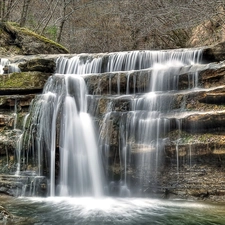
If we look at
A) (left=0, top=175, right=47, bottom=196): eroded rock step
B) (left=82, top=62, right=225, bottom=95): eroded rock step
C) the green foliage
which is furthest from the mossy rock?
the green foliage

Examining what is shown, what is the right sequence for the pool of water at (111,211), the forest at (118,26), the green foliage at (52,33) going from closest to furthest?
the pool of water at (111,211)
the forest at (118,26)
the green foliage at (52,33)

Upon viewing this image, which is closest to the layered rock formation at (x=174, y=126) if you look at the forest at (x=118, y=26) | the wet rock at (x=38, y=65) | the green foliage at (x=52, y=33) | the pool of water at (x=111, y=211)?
the pool of water at (x=111, y=211)

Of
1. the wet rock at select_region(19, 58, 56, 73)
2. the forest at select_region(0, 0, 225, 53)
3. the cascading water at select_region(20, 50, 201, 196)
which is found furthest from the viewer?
the forest at select_region(0, 0, 225, 53)

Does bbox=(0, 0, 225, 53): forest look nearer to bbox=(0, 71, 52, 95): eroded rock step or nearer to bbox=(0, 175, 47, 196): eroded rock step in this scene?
bbox=(0, 71, 52, 95): eroded rock step

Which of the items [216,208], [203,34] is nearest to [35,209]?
[216,208]

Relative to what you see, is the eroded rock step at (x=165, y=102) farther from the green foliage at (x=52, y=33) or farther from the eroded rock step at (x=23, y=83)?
the green foliage at (x=52, y=33)

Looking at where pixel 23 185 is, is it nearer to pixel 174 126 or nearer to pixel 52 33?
pixel 174 126

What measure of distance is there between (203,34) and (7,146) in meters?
15.6

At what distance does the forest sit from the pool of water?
11.9 m

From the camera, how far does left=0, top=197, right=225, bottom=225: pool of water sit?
207 inches

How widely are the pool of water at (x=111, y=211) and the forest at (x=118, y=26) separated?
11861mm

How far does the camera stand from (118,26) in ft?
75.7

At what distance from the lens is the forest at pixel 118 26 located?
18.6 metres

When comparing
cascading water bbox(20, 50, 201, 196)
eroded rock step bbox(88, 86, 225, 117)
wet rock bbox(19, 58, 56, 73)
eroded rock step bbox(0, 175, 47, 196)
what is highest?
wet rock bbox(19, 58, 56, 73)
